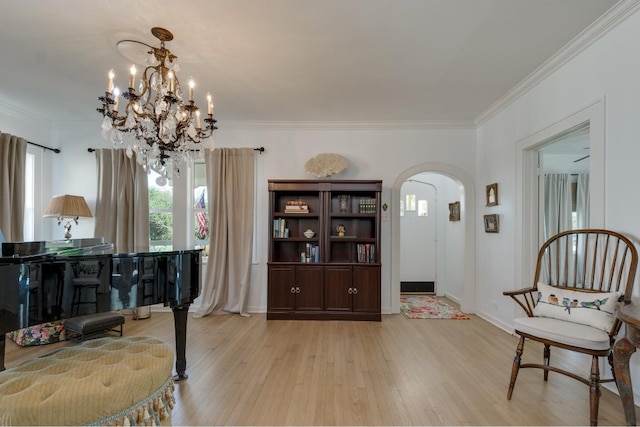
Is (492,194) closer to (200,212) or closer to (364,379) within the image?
(364,379)

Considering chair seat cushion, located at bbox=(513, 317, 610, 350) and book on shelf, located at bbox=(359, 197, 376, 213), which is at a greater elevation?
book on shelf, located at bbox=(359, 197, 376, 213)

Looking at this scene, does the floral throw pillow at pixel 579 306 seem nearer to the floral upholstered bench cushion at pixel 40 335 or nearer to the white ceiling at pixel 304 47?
the white ceiling at pixel 304 47

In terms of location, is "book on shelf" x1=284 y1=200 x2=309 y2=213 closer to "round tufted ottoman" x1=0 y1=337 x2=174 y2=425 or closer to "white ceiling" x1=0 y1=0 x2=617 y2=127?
"white ceiling" x1=0 y1=0 x2=617 y2=127

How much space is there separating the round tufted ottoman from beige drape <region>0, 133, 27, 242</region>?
3.10 m

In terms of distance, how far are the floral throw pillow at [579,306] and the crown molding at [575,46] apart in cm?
196

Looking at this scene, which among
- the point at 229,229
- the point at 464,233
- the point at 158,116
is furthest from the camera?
the point at 464,233

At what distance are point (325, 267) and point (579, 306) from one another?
2.71m

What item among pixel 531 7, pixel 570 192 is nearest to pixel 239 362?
pixel 531 7

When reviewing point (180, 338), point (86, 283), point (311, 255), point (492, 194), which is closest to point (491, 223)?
point (492, 194)

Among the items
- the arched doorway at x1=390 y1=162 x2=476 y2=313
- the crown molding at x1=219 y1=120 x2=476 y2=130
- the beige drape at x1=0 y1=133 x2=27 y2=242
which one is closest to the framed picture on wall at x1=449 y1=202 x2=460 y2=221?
the arched doorway at x1=390 y1=162 x2=476 y2=313

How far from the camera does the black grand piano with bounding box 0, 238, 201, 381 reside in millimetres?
1660

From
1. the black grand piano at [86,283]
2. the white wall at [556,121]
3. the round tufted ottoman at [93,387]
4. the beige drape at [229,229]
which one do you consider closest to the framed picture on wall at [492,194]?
the white wall at [556,121]

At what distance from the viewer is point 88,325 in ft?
10.7

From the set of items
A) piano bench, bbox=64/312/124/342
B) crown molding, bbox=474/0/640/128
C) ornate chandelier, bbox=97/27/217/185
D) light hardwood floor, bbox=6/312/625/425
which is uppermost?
crown molding, bbox=474/0/640/128
